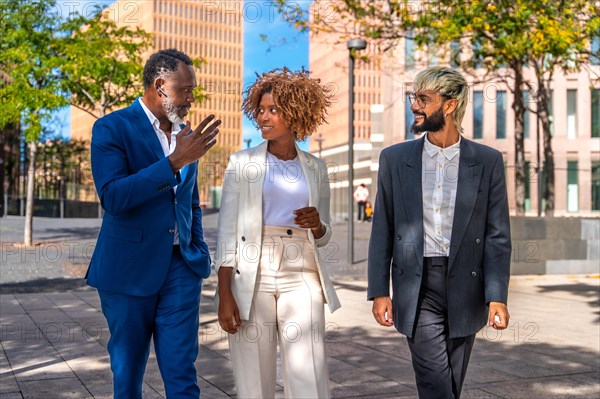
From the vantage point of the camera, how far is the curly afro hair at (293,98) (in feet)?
12.6

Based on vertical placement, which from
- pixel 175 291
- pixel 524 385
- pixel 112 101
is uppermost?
pixel 112 101

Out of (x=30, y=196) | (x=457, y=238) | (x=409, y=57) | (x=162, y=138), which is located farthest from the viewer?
(x=409, y=57)

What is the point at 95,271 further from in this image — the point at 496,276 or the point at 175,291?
the point at 496,276

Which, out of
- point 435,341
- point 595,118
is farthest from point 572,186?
point 595,118

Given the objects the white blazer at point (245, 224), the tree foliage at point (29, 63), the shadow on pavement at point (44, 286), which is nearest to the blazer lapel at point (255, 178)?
the white blazer at point (245, 224)

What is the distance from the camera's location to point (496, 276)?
3.71m

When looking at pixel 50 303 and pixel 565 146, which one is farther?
pixel 565 146

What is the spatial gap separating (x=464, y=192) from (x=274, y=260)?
0.93 metres

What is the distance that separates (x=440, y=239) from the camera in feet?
12.1

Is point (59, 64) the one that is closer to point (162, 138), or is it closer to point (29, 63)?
point (29, 63)

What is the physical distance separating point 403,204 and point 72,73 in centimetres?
1575

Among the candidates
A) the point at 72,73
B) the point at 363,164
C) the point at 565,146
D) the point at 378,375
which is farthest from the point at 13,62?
the point at 363,164

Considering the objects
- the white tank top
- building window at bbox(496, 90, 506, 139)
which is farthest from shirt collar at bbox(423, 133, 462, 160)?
building window at bbox(496, 90, 506, 139)

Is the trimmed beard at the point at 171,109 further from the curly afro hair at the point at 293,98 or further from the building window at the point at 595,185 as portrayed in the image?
the building window at the point at 595,185
